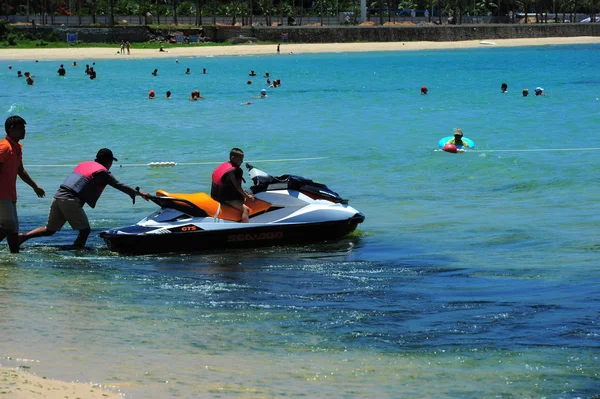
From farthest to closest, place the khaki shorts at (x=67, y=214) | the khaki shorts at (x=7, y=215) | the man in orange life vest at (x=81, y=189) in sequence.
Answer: the khaki shorts at (x=67, y=214) < the man in orange life vest at (x=81, y=189) < the khaki shorts at (x=7, y=215)

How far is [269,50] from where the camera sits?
109m

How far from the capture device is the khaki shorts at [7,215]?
1185 cm

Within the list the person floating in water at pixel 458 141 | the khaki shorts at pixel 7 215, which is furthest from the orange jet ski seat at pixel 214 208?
the person floating in water at pixel 458 141

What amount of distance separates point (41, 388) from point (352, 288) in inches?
207

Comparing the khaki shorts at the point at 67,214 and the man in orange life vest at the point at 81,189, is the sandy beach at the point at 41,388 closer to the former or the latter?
the man in orange life vest at the point at 81,189

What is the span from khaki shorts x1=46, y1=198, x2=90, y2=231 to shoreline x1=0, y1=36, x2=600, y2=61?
8550 cm

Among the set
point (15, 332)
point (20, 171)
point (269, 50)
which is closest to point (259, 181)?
point (20, 171)

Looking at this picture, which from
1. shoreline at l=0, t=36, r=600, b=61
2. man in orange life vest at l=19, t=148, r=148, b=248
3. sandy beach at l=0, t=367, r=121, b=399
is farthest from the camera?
shoreline at l=0, t=36, r=600, b=61

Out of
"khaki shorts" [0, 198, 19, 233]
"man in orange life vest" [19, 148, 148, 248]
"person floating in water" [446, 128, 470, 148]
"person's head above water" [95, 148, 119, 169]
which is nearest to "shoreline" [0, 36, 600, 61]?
"person floating in water" [446, 128, 470, 148]

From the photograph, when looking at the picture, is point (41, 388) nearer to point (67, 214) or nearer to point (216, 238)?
point (67, 214)

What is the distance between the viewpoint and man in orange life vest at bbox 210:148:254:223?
13477 mm

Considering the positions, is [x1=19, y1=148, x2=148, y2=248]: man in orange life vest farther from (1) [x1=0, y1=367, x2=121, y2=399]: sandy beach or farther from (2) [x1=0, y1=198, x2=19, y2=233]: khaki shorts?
(1) [x1=0, y1=367, x2=121, y2=399]: sandy beach

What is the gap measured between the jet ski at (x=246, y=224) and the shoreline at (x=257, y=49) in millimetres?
85308

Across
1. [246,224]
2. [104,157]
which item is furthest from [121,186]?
[246,224]
